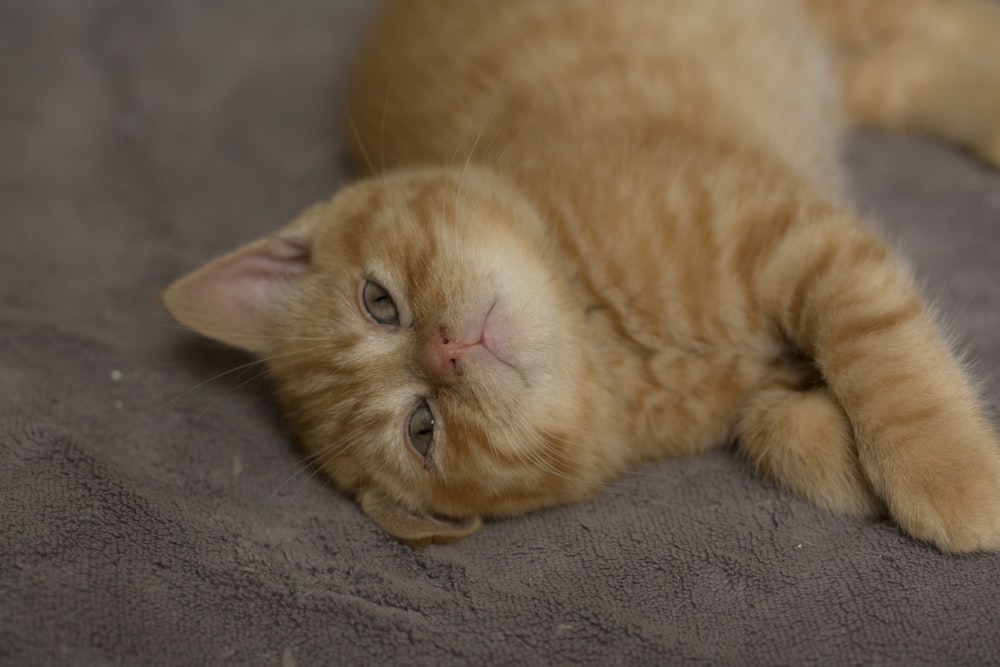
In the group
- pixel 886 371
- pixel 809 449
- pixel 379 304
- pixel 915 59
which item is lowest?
pixel 379 304

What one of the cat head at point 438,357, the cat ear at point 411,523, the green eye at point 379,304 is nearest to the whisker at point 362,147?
the cat head at point 438,357

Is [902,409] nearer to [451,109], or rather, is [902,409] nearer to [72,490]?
[451,109]

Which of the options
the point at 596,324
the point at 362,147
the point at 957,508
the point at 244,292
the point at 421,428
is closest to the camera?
the point at 957,508

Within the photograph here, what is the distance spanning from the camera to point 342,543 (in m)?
1.45

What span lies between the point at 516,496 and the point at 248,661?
49 cm

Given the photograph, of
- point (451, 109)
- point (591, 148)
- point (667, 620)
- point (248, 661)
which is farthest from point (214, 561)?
point (451, 109)

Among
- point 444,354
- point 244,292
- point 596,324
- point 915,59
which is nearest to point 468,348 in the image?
point 444,354

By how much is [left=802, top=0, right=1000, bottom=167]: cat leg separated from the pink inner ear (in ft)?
5.13

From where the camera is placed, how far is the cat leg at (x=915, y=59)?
223 cm

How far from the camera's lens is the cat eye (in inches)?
57.9

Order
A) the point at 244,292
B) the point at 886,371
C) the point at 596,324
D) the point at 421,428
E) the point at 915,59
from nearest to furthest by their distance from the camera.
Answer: the point at 886,371, the point at 421,428, the point at 596,324, the point at 244,292, the point at 915,59

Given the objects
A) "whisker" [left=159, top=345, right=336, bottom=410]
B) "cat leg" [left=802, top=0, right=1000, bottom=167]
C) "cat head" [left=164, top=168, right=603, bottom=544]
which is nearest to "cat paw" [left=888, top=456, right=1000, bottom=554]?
"cat head" [left=164, top=168, right=603, bottom=544]

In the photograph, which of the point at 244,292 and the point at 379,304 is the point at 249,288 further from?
the point at 379,304

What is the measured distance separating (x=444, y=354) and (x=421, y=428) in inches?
6.5
